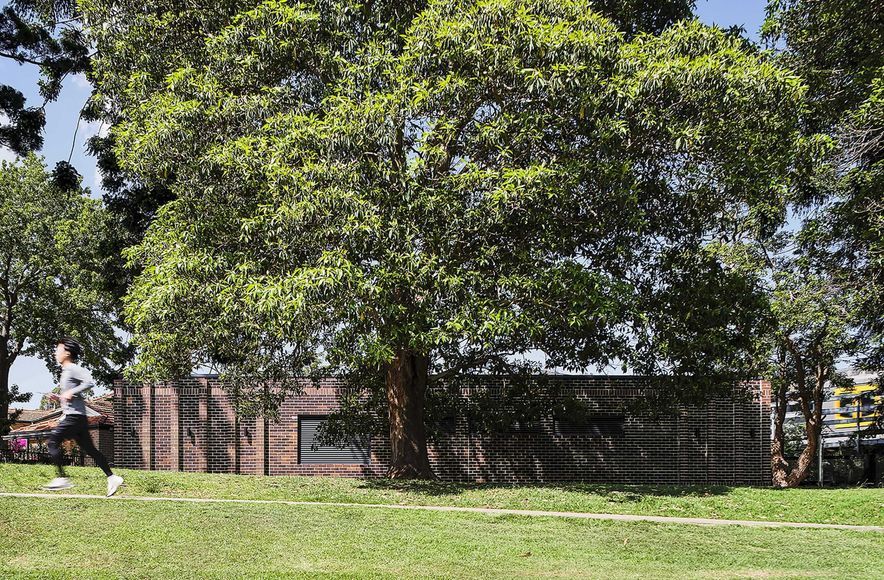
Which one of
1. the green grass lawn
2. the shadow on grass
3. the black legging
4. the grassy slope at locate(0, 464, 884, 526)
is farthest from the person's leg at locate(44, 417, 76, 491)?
the shadow on grass

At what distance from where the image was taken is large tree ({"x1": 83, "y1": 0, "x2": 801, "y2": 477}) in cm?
1538

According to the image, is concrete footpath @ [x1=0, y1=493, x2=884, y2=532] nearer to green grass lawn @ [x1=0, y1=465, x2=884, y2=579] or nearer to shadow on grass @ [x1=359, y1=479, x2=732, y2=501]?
green grass lawn @ [x1=0, y1=465, x2=884, y2=579]

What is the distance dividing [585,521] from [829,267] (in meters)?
15.3

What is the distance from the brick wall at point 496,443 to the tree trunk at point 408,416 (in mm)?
5941

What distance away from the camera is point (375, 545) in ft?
35.7

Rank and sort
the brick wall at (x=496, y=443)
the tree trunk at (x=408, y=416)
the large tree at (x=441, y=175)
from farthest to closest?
the brick wall at (x=496, y=443) → the tree trunk at (x=408, y=416) → the large tree at (x=441, y=175)

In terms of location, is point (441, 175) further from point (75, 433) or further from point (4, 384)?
point (4, 384)

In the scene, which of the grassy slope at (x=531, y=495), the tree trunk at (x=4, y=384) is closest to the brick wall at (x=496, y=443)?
the tree trunk at (x=4, y=384)

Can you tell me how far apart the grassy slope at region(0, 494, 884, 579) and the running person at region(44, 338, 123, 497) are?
0.96 metres

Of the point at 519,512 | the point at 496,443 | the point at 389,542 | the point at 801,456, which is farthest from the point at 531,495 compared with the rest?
the point at 801,456

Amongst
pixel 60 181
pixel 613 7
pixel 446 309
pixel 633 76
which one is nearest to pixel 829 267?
pixel 613 7

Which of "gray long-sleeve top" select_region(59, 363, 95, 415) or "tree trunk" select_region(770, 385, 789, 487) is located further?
"tree trunk" select_region(770, 385, 789, 487)

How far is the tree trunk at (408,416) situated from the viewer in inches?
805

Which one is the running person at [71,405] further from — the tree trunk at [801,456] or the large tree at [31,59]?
the tree trunk at [801,456]
